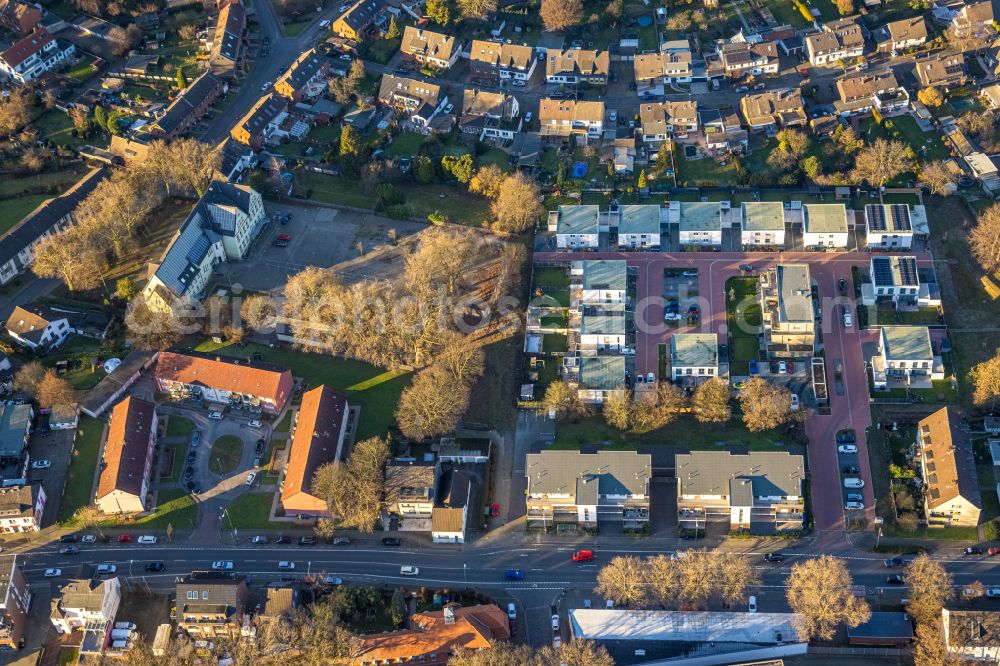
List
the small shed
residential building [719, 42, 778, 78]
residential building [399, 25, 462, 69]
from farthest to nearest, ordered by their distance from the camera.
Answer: residential building [399, 25, 462, 69] < residential building [719, 42, 778, 78] < the small shed

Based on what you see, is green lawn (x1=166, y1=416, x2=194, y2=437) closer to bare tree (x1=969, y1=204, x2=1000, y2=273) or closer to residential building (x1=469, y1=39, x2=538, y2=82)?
residential building (x1=469, y1=39, x2=538, y2=82)

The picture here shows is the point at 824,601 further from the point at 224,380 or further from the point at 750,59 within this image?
the point at 750,59

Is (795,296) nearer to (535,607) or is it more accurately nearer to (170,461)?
(535,607)

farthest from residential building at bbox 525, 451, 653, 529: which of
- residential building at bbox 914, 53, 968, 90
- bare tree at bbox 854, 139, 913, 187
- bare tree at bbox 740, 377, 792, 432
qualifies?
residential building at bbox 914, 53, 968, 90

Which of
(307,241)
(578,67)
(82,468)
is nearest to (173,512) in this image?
(82,468)

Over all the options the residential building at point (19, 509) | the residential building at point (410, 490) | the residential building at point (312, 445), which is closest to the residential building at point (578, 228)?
the residential building at point (312, 445)

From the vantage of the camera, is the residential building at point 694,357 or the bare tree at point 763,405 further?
the residential building at point 694,357

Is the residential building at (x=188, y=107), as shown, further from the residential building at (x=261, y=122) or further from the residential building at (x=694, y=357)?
the residential building at (x=694, y=357)
